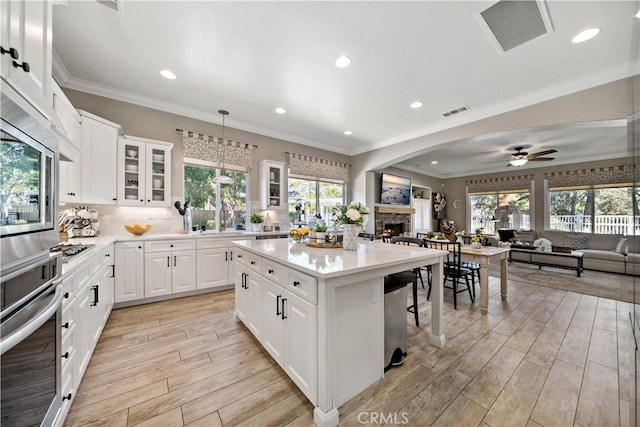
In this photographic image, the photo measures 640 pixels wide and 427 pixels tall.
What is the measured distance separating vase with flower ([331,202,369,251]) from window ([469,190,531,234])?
24.8 ft

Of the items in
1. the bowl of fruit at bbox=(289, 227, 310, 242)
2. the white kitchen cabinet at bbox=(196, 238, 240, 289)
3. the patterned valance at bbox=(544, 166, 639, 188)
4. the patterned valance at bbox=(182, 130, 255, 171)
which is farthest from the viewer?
the patterned valance at bbox=(544, 166, 639, 188)

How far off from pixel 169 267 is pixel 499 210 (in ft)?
31.4

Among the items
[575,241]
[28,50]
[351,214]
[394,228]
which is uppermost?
[28,50]

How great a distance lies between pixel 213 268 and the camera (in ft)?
12.0

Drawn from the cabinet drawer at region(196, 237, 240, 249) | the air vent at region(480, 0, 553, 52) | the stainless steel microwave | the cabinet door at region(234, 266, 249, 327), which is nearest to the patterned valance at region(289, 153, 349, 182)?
the cabinet drawer at region(196, 237, 240, 249)

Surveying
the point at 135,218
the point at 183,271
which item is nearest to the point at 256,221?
the point at 183,271

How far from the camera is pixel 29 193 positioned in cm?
101

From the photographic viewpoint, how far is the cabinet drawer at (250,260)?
213cm

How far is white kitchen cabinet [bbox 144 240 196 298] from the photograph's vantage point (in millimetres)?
3152

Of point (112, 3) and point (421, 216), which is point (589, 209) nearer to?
point (421, 216)

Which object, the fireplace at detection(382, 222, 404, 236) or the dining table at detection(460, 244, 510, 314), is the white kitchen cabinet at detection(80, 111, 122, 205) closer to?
the dining table at detection(460, 244, 510, 314)

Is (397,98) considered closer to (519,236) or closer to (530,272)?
(530,272)

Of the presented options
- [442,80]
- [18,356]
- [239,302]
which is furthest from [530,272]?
[18,356]

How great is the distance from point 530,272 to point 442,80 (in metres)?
4.93
